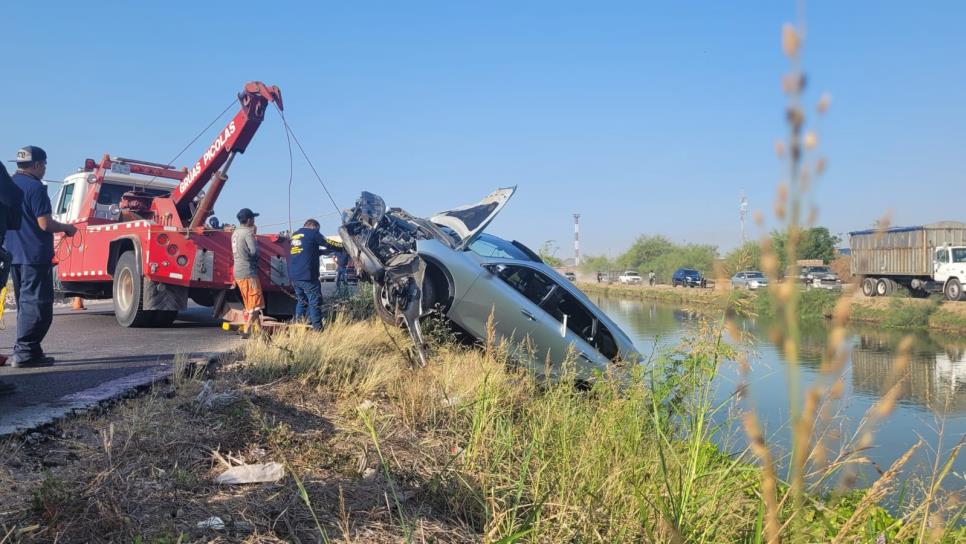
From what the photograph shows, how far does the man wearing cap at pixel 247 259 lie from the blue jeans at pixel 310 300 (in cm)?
52

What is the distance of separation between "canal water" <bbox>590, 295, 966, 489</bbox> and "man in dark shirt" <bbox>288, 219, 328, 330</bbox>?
167 inches

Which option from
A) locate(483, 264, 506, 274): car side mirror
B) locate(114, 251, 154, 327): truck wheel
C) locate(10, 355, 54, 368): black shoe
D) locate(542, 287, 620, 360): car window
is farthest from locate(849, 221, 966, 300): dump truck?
locate(10, 355, 54, 368): black shoe

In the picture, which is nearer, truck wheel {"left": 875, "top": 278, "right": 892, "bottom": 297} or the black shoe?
the black shoe

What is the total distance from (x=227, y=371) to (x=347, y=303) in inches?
213

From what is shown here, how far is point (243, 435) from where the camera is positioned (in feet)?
12.3

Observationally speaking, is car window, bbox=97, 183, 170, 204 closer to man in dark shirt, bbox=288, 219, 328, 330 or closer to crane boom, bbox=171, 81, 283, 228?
crane boom, bbox=171, 81, 283, 228

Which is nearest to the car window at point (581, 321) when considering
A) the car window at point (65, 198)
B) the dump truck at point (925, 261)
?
the car window at point (65, 198)

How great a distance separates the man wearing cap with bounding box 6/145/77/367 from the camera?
577 cm

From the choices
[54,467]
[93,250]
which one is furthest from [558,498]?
[93,250]

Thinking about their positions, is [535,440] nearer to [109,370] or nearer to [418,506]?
[418,506]

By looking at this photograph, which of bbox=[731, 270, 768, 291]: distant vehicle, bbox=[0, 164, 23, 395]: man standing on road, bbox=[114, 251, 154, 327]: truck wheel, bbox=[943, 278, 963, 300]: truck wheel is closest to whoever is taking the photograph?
bbox=[731, 270, 768, 291]: distant vehicle

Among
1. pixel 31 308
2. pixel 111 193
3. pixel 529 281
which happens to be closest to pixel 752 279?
pixel 31 308

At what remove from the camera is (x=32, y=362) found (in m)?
5.82

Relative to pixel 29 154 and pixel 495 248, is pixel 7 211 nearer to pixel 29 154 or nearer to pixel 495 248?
pixel 29 154
